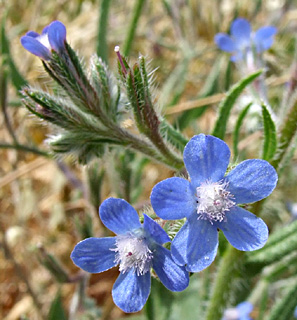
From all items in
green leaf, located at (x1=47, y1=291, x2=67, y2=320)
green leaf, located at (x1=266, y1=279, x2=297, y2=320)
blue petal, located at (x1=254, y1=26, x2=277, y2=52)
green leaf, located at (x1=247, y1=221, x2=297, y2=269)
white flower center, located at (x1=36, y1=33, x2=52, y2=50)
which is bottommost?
green leaf, located at (x1=266, y1=279, x2=297, y2=320)

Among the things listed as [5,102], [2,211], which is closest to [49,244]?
[2,211]

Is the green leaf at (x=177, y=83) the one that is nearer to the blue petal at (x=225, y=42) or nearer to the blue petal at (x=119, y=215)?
the blue petal at (x=225, y=42)

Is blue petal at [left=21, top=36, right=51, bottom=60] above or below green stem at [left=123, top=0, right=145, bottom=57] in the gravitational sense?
above

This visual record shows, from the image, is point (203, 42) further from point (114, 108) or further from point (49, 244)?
point (114, 108)

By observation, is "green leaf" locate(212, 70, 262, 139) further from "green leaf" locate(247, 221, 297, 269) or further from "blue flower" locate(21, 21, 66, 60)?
"blue flower" locate(21, 21, 66, 60)

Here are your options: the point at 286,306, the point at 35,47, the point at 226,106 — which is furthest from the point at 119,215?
the point at 286,306

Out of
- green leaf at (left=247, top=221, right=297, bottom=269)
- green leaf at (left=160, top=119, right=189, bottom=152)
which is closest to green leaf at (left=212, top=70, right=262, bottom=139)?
green leaf at (left=160, top=119, right=189, bottom=152)

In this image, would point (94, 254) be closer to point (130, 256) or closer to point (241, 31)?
point (130, 256)
